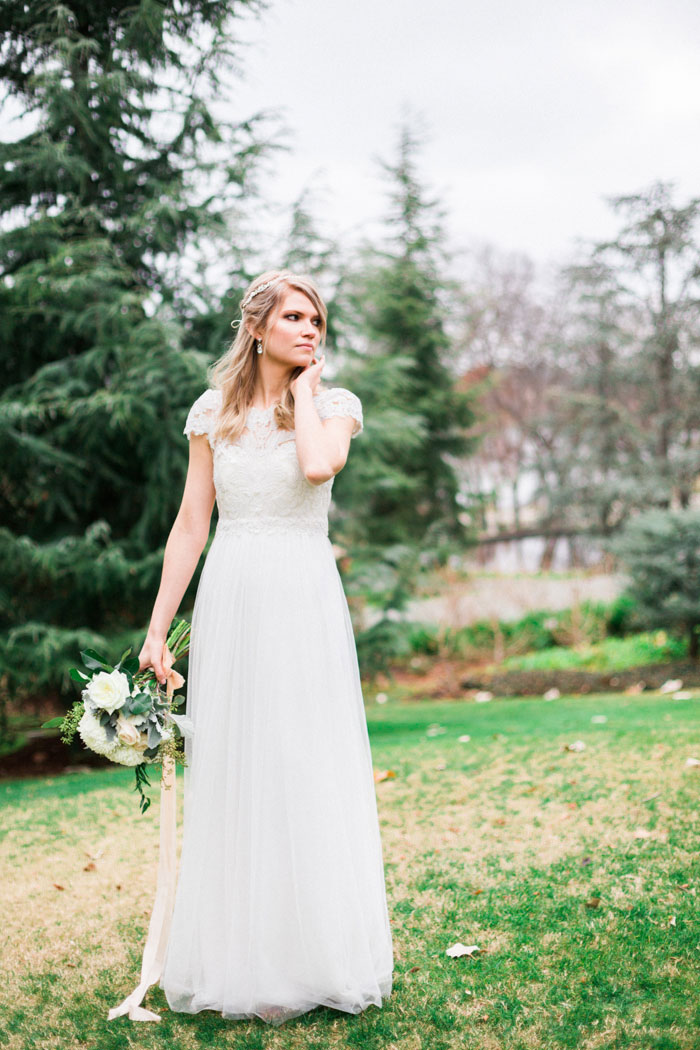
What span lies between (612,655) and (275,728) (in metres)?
9.90

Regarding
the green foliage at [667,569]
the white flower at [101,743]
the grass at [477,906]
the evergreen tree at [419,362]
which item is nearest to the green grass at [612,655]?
the green foliage at [667,569]

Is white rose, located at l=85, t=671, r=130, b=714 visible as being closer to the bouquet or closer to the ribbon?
the bouquet

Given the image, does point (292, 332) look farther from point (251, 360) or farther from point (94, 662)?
point (94, 662)

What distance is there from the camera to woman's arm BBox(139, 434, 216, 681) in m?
2.71

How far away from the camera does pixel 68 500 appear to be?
25.0 feet

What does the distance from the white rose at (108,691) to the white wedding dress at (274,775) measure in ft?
0.89

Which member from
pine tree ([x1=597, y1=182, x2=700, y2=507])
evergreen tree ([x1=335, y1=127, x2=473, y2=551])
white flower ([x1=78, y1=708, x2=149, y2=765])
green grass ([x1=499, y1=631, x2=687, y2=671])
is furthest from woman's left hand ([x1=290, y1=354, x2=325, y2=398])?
pine tree ([x1=597, y1=182, x2=700, y2=507])

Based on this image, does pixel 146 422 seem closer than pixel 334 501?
Yes

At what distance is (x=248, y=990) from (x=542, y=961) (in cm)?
102

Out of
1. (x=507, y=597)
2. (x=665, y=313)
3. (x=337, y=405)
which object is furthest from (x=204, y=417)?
(x=665, y=313)

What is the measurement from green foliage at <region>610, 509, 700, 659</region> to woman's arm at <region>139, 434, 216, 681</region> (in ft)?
28.3

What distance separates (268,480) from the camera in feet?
8.73

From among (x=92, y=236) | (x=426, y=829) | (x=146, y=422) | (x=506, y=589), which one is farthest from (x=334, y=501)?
(x=506, y=589)

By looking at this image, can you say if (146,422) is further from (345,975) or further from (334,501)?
(345,975)
